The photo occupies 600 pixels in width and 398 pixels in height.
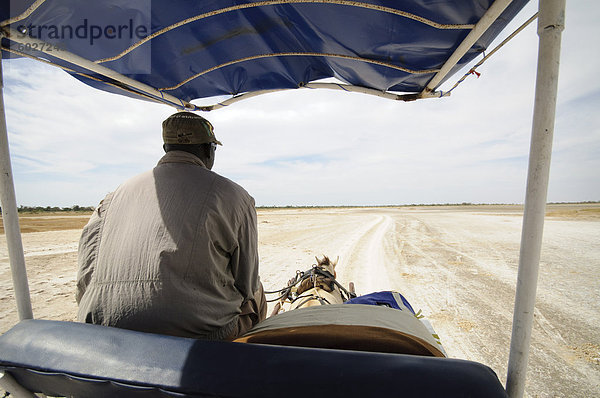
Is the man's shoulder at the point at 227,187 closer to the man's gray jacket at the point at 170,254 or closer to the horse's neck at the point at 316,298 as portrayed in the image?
the man's gray jacket at the point at 170,254

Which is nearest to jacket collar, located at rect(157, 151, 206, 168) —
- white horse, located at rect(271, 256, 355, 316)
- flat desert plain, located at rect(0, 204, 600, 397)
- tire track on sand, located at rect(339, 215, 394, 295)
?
white horse, located at rect(271, 256, 355, 316)

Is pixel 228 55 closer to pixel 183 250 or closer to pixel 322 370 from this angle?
pixel 183 250

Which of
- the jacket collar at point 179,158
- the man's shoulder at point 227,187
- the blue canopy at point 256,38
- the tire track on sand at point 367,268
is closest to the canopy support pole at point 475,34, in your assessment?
the blue canopy at point 256,38

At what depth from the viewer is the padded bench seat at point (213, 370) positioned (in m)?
0.74

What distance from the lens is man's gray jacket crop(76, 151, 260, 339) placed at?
1.22 metres

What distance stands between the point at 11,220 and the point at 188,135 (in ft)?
3.40

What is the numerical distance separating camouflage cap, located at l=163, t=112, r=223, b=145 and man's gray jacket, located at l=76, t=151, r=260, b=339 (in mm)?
162

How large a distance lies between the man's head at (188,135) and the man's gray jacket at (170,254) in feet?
0.46

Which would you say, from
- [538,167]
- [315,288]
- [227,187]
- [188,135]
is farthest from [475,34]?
[315,288]

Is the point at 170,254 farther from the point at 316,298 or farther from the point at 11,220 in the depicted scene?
the point at 316,298

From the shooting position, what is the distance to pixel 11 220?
1543mm

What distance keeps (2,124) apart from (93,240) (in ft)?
2.69

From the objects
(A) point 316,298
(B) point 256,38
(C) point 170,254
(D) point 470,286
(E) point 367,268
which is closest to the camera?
(C) point 170,254

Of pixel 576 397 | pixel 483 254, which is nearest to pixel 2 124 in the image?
pixel 576 397
